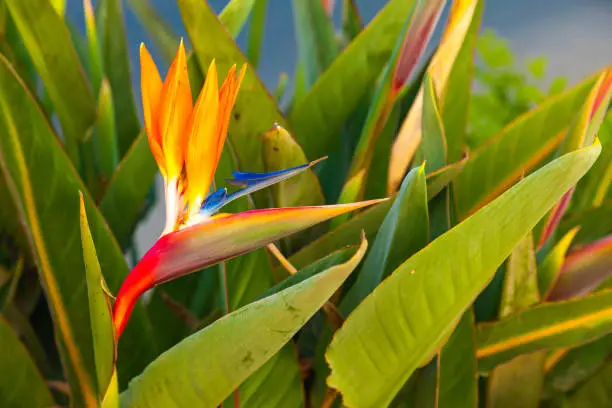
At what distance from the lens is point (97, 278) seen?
1.08 feet

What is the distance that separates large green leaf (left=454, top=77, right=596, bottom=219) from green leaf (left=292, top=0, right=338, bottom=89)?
8.8 inches

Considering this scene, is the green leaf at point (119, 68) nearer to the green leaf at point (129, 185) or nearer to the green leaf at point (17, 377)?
the green leaf at point (129, 185)

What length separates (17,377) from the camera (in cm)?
47

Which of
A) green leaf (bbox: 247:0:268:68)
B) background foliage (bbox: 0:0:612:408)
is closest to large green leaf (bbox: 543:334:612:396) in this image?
background foliage (bbox: 0:0:612:408)

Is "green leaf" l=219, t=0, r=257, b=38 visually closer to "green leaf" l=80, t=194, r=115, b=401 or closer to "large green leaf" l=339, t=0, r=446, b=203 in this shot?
"large green leaf" l=339, t=0, r=446, b=203

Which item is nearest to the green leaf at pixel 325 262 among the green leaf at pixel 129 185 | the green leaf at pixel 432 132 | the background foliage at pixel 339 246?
the background foliage at pixel 339 246

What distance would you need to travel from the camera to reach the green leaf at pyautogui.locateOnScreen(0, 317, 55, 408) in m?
0.46

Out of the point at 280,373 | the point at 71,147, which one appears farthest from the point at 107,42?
the point at 280,373

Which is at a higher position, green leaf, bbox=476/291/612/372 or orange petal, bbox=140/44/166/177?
orange petal, bbox=140/44/166/177

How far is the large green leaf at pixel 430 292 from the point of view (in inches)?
13.1

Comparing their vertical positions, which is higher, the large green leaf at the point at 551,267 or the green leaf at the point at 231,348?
the green leaf at the point at 231,348

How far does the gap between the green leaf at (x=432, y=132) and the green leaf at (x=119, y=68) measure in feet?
1.33

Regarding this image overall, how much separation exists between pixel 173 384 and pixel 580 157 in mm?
215

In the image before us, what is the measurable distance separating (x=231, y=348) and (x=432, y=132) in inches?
7.8
